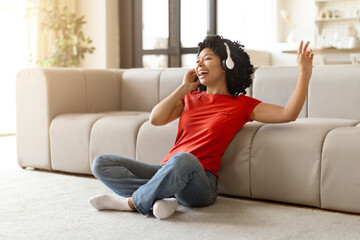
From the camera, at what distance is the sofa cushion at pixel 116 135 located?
2451 millimetres

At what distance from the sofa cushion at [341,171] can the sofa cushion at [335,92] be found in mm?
545

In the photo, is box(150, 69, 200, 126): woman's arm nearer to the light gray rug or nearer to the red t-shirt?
the red t-shirt

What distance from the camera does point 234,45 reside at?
6.57ft

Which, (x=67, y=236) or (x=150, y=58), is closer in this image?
(x=67, y=236)

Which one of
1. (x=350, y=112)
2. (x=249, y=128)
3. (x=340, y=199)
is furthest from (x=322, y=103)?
(x=340, y=199)

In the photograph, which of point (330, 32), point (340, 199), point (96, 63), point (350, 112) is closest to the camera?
point (340, 199)

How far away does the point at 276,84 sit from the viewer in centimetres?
255

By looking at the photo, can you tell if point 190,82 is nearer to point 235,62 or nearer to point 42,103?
point 235,62

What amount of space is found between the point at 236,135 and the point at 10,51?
352 cm

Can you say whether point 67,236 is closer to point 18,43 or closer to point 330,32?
point 18,43

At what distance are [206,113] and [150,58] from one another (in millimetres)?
3449

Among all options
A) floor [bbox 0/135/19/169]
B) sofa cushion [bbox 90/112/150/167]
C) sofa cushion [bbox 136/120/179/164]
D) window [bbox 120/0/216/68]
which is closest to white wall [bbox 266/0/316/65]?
window [bbox 120/0/216/68]

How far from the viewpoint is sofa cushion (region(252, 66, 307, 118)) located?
251cm

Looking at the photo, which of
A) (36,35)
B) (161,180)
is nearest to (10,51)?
(36,35)
